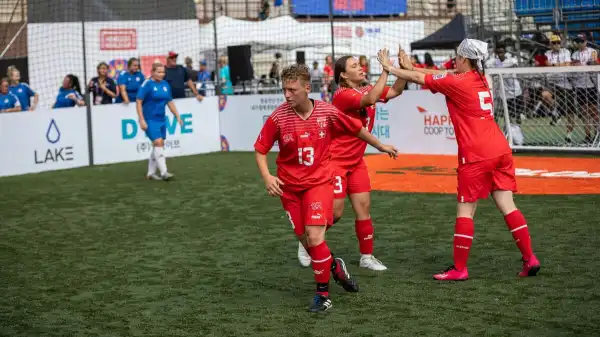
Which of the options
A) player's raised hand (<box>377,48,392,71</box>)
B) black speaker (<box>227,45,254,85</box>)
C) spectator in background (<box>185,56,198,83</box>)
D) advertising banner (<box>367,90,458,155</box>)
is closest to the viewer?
player's raised hand (<box>377,48,392,71</box>)

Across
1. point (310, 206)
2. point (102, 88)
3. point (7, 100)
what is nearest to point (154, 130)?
point (7, 100)

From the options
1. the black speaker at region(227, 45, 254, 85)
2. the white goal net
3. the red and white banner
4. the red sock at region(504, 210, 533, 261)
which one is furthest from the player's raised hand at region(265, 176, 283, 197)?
the red and white banner

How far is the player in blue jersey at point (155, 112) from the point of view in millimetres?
15961

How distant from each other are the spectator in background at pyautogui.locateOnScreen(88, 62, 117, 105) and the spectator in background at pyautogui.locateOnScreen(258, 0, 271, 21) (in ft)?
20.8

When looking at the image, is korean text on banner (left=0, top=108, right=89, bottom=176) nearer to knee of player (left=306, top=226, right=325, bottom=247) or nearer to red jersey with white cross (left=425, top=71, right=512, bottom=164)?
red jersey with white cross (left=425, top=71, right=512, bottom=164)

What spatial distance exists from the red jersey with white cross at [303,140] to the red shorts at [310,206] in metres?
0.05

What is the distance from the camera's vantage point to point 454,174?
15.2 meters

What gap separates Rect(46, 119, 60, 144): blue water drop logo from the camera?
59.9 ft

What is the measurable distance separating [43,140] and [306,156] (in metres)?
11.9

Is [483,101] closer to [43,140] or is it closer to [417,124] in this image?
[417,124]

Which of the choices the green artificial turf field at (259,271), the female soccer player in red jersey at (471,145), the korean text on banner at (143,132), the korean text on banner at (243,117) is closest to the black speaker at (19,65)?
the korean text on banner at (143,132)

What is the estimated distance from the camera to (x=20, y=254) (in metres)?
9.83

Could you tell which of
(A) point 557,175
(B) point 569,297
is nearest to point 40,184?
(A) point 557,175

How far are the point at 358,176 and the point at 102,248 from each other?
2.95 m
